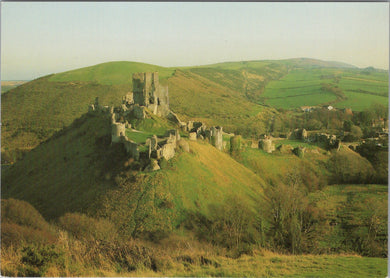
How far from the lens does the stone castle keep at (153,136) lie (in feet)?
60.4

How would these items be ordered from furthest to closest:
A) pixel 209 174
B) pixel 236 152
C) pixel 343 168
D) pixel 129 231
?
pixel 343 168, pixel 236 152, pixel 209 174, pixel 129 231

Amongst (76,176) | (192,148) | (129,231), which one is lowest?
(129,231)

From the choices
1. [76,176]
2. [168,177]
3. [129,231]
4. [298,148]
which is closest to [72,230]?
[129,231]

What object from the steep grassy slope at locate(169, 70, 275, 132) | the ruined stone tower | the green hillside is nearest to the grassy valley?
the ruined stone tower

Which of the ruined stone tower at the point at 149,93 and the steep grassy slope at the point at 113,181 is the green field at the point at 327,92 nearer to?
the ruined stone tower at the point at 149,93

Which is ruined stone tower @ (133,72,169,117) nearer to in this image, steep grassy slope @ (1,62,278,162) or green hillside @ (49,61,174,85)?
steep grassy slope @ (1,62,278,162)

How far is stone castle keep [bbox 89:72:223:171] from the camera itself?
18.4 meters

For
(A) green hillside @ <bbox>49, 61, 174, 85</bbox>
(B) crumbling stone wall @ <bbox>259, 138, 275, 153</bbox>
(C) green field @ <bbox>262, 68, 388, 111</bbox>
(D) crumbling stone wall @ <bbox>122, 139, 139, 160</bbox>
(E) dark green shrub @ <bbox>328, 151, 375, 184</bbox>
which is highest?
(A) green hillside @ <bbox>49, 61, 174, 85</bbox>

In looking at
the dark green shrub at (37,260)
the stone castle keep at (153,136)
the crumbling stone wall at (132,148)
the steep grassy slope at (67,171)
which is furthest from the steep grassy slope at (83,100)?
the dark green shrub at (37,260)

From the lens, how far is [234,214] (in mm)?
15727

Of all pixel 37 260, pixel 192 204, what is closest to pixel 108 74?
pixel 192 204

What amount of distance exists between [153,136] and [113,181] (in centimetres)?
342

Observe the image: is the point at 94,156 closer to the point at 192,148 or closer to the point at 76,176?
the point at 76,176

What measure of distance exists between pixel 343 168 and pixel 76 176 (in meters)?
25.3
